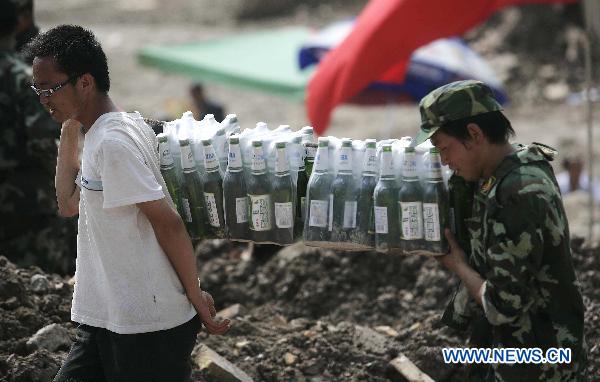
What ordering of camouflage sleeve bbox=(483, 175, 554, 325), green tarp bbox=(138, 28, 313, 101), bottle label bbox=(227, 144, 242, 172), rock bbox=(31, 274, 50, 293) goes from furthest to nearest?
green tarp bbox=(138, 28, 313, 101) → rock bbox=(31, 274, 50, 293) → bottle label bbox=(227, 144, 242, 172) → camouflage sleeve bbox=(483, 175, 554, 325)

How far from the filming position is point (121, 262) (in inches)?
150

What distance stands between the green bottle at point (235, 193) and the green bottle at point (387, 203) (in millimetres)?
569

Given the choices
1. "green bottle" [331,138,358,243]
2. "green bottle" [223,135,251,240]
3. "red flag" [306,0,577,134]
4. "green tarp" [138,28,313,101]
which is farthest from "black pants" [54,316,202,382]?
"green tarp" [138,28,313,101]

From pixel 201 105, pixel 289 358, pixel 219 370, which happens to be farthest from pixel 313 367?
pixel 201 105

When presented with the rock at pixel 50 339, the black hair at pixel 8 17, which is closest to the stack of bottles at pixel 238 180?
the rock at pixel 50 339

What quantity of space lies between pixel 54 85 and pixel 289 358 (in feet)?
7.46

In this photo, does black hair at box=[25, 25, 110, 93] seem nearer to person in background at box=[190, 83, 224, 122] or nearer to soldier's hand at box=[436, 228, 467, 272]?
soldier's hand at box=[436, 228, 467, 272]

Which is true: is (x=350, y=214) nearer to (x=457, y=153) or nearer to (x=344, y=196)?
(x=344, y=196)

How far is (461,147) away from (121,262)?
52.4 inches

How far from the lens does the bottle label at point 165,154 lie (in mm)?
4332

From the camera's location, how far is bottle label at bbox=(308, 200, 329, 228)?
14.0ft

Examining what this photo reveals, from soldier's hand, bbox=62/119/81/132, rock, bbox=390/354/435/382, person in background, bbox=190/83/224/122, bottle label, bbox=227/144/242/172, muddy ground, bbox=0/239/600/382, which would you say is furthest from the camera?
person in background, bbox=190/83/224/122

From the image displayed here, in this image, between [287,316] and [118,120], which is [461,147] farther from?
[287,316]

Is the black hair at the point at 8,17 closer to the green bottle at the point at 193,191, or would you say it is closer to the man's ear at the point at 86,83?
the green bottle at the point at 193,191
